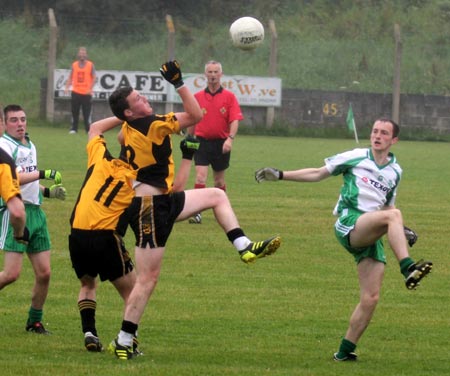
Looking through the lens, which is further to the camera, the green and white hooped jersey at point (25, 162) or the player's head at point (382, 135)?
the green and white hooped jersey at point (25, 162)

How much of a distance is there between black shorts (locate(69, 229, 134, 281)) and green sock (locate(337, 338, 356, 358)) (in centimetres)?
162

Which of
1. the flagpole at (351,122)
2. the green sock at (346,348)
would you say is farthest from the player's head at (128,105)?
the flagpole at (351,122)

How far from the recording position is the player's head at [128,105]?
7.92 metres

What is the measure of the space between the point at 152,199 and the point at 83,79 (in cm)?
2458

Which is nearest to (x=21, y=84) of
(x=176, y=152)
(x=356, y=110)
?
(x=356, y=110)

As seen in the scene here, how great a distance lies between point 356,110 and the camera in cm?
3569

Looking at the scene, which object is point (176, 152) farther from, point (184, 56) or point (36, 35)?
point (36, 35)

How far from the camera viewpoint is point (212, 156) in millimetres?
16172

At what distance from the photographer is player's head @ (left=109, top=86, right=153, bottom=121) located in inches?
312

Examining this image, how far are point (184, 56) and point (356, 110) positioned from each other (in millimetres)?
7085

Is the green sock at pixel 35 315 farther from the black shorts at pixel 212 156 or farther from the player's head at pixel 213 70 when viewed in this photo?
the player's head at pixel 213 70

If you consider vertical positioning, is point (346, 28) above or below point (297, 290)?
above

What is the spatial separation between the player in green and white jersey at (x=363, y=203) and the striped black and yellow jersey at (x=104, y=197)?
3.10 feet

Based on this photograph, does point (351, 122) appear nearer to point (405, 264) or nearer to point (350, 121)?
point (350, 121)
